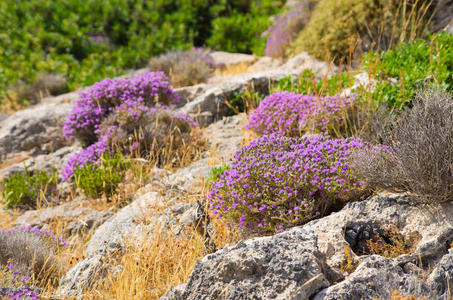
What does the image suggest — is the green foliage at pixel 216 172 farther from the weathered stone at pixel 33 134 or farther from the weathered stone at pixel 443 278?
the weathered stone at pixel 33 134

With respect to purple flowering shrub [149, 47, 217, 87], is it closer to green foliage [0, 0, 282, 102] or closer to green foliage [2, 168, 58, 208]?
green foliage [0, 0, 282, 102]

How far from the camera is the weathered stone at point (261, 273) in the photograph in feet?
7.36

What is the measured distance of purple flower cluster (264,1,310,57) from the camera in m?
9.71

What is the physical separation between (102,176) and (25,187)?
1346 millimetres

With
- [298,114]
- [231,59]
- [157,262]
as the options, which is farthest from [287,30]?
[157,262]

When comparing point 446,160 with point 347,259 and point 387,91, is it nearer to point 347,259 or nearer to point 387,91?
point 347,259

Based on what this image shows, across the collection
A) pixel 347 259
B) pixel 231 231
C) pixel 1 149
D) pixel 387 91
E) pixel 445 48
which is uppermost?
pixel 445 48

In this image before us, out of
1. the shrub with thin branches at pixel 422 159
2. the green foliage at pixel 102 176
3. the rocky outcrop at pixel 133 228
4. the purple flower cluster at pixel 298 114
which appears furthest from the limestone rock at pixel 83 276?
the purple flower cluster at pixel 298 114

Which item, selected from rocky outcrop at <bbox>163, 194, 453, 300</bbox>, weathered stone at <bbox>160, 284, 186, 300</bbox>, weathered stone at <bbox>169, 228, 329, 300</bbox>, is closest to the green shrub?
rocky outcrop at <bbox>163, 194, 453, 300</bbox>

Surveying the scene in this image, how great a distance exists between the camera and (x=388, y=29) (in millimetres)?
7473

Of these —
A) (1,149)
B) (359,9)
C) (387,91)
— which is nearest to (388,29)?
(359,9)

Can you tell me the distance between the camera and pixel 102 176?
202 inches

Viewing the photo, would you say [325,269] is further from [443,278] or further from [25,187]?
[25,187]

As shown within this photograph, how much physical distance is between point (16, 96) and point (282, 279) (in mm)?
9318
